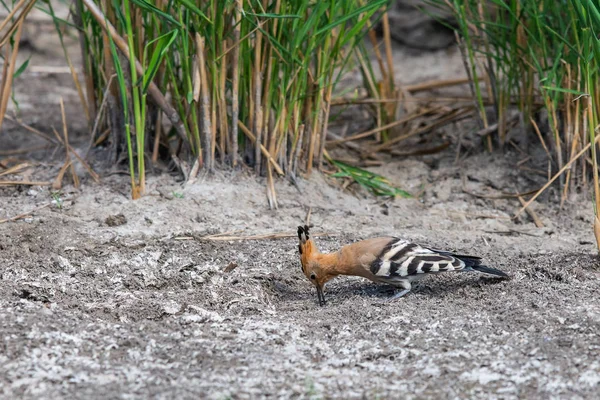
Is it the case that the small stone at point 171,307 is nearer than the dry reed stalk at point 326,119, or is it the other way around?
the small stone at point 171,307

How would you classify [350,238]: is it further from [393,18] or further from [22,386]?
[393,18]

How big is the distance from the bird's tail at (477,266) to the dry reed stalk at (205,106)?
166 cm

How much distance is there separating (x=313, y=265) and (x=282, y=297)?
23 cm

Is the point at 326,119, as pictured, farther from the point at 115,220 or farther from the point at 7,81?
the point at 7,81

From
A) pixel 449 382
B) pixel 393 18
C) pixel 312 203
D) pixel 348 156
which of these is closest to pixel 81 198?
pixel 312 203

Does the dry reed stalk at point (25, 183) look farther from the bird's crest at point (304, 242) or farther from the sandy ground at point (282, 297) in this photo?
the bird's crest at point (304, 242)

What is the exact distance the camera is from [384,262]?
4.21 meters

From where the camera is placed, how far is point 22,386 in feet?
9.92

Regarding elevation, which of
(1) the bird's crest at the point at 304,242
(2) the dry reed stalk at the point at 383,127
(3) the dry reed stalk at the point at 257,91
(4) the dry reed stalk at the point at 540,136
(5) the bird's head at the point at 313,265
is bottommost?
(5) the bird's head at the point at 313,265

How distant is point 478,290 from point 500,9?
7.37 ft

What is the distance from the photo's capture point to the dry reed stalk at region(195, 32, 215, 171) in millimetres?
4836

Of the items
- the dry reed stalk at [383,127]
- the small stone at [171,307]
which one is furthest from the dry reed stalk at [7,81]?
the dry reed stalk at [383,127]

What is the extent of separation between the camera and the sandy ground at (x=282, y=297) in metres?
3.13

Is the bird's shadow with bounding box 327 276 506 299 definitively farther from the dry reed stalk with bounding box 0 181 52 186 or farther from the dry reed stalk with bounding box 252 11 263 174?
the dry reed stalk with bounding box 0 181 52 186
